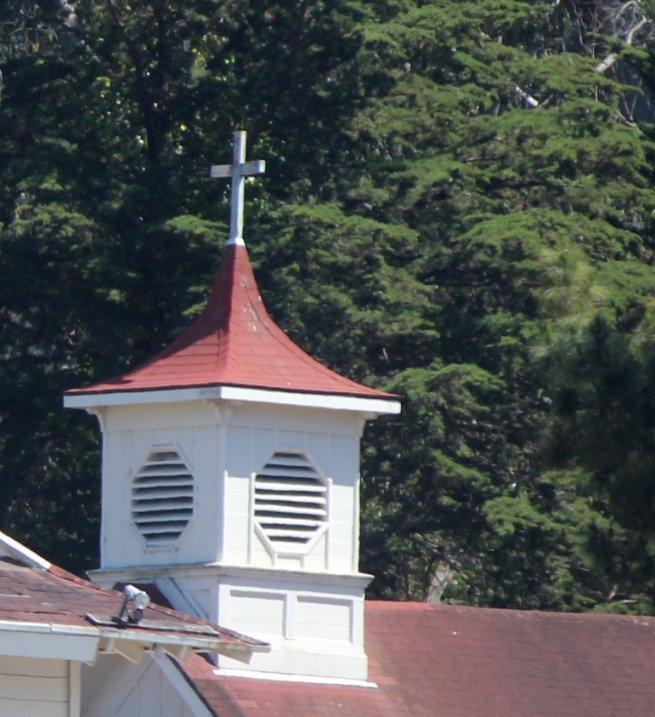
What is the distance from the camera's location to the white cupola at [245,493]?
17.9 meters

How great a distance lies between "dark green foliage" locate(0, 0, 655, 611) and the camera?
90.1 feet

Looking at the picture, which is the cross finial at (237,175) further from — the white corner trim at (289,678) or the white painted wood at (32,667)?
the white painted wood at (32,667)

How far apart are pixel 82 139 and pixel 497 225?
5583 millimetres

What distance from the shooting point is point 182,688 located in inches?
666

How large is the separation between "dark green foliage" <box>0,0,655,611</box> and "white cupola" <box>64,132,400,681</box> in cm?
802

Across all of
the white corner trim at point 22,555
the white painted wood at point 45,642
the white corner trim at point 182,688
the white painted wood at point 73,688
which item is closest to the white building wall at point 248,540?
the white corner trim at point 182,688

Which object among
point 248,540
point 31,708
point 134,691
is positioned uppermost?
point 248,540

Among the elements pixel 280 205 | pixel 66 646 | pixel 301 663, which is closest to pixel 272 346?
pixel 301 663

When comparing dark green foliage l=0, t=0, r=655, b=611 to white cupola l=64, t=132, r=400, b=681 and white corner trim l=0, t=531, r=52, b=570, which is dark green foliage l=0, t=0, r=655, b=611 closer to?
white cupola l=64, t=132, r=400, b=681

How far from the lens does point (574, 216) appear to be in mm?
28531

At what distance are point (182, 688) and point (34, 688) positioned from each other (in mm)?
5501

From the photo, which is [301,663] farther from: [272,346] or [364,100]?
[364,100]

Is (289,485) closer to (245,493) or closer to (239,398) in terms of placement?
(245,493)

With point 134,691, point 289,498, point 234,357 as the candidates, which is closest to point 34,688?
point 134,691
